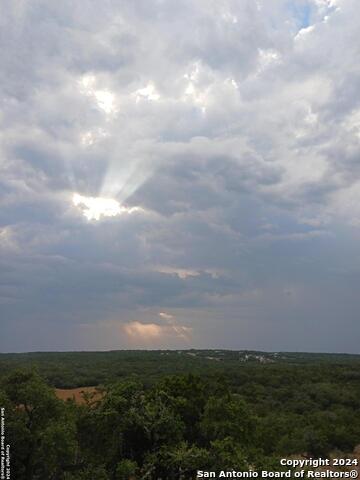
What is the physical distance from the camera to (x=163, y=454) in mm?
19547

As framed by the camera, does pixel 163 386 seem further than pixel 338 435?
No

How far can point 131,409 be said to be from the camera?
20594mm

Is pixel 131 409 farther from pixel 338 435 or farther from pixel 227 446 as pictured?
pixel 338 435

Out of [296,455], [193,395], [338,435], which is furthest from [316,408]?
[193,395]

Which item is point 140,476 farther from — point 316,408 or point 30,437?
point 316,408

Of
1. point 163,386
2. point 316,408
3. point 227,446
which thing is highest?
point 163,386

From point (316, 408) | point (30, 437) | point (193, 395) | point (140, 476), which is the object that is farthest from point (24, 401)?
point (316, 408)

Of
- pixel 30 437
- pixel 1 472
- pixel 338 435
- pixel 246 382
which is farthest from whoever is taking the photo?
pixel 246 382

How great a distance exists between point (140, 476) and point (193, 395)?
5.12m

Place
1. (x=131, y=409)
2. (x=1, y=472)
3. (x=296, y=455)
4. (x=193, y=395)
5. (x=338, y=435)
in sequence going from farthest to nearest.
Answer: (x=338, y=435) < (x=296, y=455) < (x=193, y=395) < (x=131, y=409) < (x=1, y=472)

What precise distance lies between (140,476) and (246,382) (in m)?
52.3

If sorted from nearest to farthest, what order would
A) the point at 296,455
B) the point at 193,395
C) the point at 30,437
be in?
the point at 30,437
the point at 193,395
the point at 296,455

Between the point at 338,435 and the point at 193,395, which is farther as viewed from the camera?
the point at 338,435

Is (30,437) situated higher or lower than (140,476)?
higher
